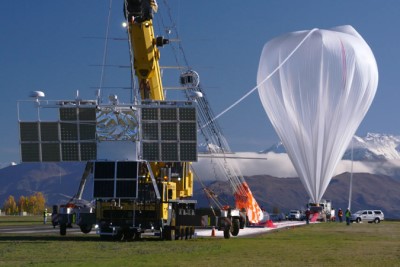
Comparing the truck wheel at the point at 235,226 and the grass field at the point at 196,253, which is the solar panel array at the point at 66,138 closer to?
the grass field at the point at 196,253

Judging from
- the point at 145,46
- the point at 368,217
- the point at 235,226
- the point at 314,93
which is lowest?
the point at 368,217

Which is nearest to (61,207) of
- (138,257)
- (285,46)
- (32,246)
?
(32,246)

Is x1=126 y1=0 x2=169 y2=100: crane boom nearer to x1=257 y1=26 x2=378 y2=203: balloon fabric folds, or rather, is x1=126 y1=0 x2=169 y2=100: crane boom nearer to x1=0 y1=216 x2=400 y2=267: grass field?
x1=0 y1=216 x2=400 y2=267: grass field

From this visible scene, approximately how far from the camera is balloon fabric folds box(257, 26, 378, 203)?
305 ft

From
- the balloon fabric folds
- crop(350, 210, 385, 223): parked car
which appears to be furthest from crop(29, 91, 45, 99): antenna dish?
crop(350, 210, 385, 223): parked car

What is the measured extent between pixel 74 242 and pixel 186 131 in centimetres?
917

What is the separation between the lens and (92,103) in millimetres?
52000

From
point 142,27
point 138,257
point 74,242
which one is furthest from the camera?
point 142,27

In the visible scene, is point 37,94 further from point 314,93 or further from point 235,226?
point 314,93

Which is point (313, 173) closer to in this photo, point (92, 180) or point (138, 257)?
point (92, 180)

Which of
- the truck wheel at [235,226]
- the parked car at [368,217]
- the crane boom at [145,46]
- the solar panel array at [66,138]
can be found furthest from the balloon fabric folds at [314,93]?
the solar panel array at [66,138]

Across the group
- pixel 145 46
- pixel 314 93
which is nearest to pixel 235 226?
pixel 145 46

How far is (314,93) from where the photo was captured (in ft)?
307

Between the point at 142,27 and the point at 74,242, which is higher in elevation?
the point at 142,27
